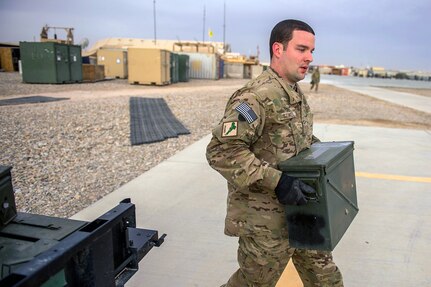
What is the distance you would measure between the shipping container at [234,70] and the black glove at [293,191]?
1516 inches

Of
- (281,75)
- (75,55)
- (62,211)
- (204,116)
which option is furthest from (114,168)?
(75,55)

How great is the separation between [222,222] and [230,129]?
1947 millimetres

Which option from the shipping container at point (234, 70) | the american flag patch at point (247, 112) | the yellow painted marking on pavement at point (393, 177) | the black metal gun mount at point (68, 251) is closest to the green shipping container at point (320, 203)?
the american flag patch at point (247, 112)

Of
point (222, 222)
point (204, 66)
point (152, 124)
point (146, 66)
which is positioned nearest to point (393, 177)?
point (222, 222)

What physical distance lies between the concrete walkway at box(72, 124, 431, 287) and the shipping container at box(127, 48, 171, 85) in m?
15.8

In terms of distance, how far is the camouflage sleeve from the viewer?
171 cm

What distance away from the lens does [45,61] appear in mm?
18625

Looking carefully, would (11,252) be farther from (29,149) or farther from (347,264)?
(29,149)

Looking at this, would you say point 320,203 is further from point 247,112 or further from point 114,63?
point 114,63

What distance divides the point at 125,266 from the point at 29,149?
5.10 meters

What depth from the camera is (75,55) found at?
20250 mm

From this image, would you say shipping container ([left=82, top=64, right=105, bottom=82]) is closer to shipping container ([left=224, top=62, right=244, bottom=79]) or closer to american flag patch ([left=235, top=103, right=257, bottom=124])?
shipping container ([left=224, top=62, right=244, bottom=79])

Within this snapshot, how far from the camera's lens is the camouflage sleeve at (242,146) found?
171 centimetres

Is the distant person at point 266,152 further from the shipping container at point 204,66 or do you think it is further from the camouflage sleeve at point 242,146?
the shipping container at point 204,66
